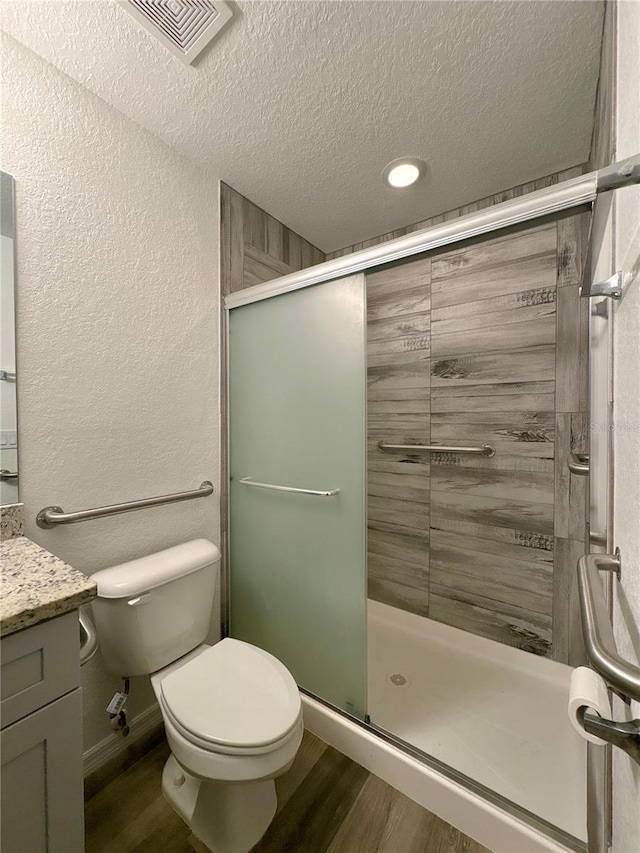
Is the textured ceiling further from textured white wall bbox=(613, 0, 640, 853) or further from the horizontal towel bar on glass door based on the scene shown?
the horizontal towel bar on glass door

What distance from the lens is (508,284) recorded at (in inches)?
65.1

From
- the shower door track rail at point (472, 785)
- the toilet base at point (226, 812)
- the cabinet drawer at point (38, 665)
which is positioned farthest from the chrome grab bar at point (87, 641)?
the shower door track rail at point (472, 785)

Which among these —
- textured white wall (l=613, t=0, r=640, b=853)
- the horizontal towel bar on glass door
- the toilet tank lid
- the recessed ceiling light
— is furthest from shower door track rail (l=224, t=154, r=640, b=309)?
the toilet tank lid

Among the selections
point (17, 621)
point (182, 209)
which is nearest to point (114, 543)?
point (17, 621)

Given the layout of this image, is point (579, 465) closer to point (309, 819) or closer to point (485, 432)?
point (485, 432)

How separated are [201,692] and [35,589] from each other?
0.61 m

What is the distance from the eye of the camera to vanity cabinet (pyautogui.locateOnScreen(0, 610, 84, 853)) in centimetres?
58

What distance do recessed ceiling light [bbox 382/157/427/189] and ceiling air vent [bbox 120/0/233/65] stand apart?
78 centimetres

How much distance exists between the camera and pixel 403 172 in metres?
1.49

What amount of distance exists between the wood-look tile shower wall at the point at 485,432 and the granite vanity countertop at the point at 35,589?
1560mm

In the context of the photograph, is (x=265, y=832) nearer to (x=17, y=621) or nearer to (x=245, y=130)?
(x=17, y=621)

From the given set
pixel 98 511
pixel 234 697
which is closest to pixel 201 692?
pixel 234 697

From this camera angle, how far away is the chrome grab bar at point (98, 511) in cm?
106

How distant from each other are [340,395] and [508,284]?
1.08 metres
